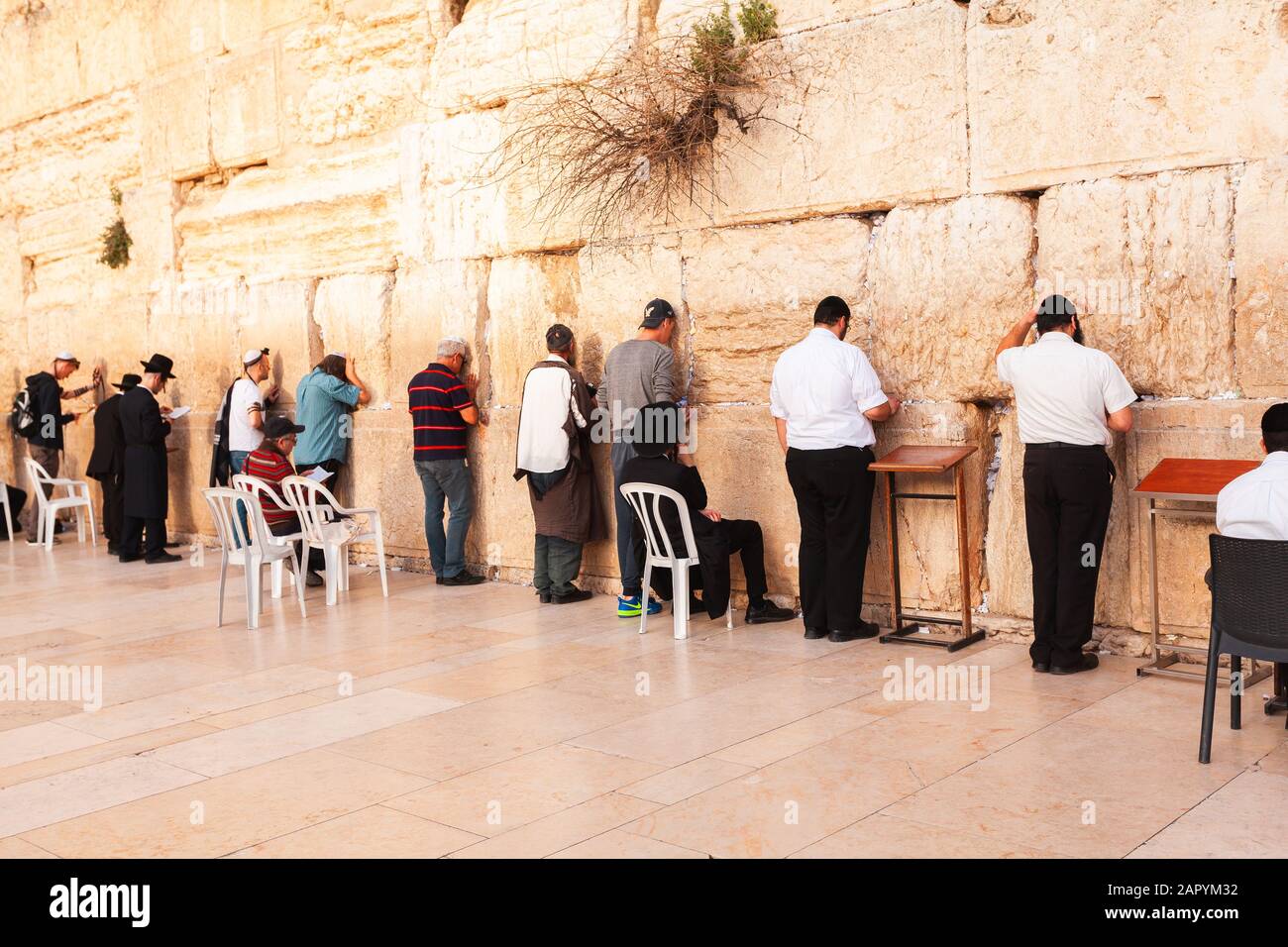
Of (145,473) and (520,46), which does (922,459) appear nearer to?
(520,46)

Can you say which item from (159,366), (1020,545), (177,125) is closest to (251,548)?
(159,366)

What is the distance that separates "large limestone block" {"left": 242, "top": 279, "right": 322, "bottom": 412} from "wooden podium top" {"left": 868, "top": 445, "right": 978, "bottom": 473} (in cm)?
470

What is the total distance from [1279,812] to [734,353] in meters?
3.70

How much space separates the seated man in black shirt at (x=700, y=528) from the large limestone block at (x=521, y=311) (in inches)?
47.0

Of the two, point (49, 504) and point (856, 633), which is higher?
point (49, 504)

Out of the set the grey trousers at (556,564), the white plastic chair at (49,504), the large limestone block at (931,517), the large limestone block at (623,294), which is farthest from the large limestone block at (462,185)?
the white plastic chair at (49,504)

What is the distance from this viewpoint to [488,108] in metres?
7.56

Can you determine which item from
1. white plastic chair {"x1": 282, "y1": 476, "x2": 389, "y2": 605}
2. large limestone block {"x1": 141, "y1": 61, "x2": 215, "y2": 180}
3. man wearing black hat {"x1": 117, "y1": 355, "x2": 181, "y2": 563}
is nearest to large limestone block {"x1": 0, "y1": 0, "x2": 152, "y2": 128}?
large limestone block {"x1": 141, "y1": 61, "x2": 215, "y2": 180}

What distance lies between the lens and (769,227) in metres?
6.30

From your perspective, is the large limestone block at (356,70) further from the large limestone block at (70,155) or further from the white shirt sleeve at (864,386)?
the white shirt sleeve at (864,386)

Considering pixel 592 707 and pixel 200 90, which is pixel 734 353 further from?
pixel 200 90

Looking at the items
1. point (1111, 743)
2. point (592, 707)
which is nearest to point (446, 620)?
point (592, 707)

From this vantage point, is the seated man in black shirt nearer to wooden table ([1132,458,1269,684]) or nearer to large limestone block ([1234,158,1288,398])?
wooden table ([1132,458,1269,684])

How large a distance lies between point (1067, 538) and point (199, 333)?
23.8 feet
